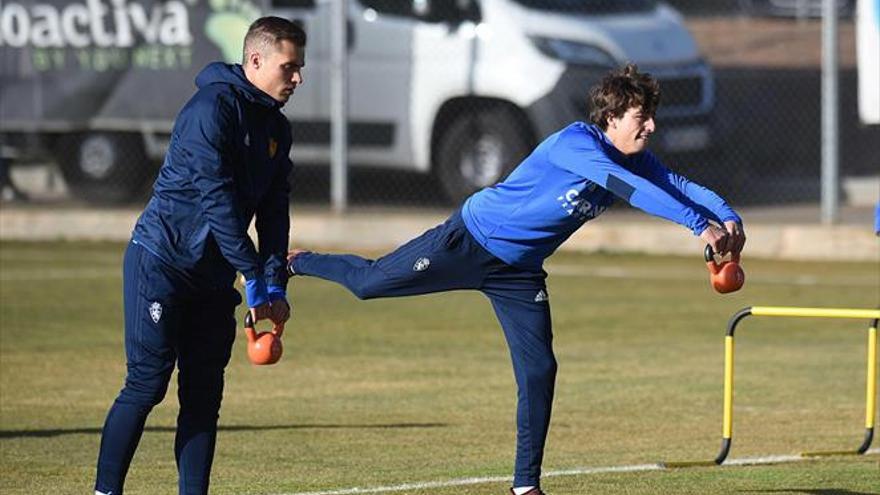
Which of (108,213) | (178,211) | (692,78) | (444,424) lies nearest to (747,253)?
(692,78)

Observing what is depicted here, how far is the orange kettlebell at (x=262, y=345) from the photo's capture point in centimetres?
755

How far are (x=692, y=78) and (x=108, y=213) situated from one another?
620cm

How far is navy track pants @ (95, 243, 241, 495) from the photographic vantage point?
7.83m

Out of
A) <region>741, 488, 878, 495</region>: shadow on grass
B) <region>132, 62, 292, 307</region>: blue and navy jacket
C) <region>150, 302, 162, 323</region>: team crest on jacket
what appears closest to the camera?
<region>132, 62, 292, 307</region>: blue and navy jacket

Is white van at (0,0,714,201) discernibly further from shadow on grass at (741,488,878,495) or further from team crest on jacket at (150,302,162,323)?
team crest on jacket at (150,302,162,323)

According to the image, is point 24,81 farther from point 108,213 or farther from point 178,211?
point 178,211

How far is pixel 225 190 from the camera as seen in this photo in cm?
752

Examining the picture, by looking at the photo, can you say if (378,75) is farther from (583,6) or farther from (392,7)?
(583,6)

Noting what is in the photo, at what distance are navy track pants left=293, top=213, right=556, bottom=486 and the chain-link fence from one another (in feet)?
39.0

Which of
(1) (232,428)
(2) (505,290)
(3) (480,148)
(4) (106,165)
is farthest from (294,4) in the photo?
(2) (505,290)

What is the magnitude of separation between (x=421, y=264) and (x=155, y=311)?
1569 millimetres

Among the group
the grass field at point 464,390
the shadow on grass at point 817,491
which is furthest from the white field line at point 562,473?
the shadow on grass at point 817,491

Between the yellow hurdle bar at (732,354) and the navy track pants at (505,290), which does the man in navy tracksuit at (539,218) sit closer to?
the navy track pants at (505,290)

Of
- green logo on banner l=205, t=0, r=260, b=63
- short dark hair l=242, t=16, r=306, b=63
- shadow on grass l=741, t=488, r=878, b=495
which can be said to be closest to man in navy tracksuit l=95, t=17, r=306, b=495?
short dark hair l=242, t=16, r=306, b=63
